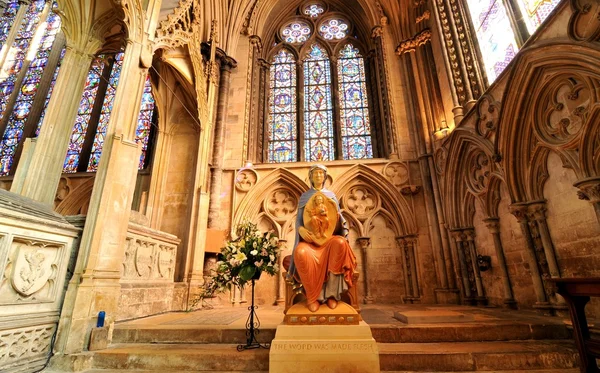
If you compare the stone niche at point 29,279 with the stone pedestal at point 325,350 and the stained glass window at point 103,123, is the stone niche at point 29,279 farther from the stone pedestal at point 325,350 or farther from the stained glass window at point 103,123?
the stained glass window at point 103,123

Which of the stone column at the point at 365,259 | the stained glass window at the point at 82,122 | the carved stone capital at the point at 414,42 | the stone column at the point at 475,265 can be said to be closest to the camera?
the stone column at the point at 475,265

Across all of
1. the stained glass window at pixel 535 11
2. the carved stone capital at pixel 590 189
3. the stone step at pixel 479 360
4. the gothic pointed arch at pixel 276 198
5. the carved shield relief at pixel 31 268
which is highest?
the stained glass window at pixel 535 11

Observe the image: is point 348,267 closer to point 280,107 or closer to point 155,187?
point 155,187

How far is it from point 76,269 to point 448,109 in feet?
27.3

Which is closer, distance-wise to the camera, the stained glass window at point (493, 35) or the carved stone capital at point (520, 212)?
the carved stone capital at point (520, 212)

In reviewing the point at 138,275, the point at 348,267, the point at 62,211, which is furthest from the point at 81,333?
the point at 62,211

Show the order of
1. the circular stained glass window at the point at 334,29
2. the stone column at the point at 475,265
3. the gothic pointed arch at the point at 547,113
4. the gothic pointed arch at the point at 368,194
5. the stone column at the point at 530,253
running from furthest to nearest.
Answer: the circular stained glass window at the point at 334,29 → the gothic pointed arch at the point at 368,194 → the stone column at the point at 475,265 → the stone column at the point at 530,253 → the gothic pointed arch at the point at 547,113

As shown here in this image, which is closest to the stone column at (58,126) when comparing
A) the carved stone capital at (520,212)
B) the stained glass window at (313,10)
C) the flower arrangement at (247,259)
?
the flower arrangement at (247,259)

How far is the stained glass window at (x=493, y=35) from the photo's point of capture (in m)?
5.71

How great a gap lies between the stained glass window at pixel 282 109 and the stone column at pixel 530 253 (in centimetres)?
622

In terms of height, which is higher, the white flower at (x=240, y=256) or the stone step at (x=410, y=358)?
the white flower at (x=240, y=256)

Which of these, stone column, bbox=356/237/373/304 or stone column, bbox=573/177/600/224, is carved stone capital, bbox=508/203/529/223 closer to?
stone column, bbox=573/177/600/224

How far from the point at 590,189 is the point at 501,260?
2.42 meters

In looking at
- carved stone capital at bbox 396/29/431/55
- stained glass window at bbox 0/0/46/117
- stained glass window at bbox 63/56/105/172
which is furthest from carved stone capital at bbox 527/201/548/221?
stained glass window at bbox 0/0/46/117
